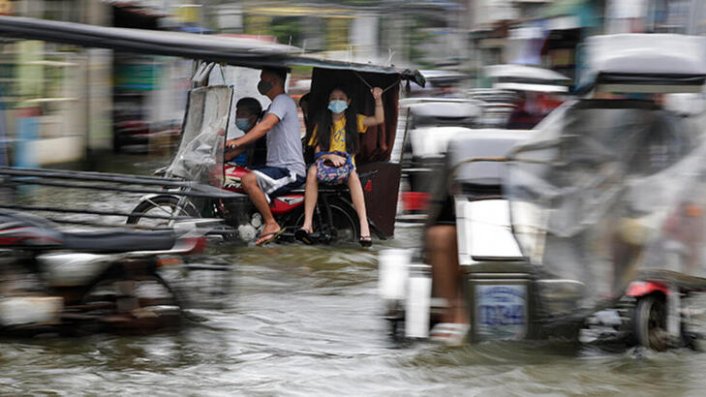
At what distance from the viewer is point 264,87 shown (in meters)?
10.8

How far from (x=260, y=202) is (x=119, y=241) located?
3.88m

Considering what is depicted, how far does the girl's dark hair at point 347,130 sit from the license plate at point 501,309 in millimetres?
4864

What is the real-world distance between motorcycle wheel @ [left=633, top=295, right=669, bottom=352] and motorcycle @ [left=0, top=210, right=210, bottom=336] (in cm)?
240

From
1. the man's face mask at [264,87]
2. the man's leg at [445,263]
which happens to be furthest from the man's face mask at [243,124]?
the man's leg at [445,263]

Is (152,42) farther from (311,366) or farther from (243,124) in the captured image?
(243,124)

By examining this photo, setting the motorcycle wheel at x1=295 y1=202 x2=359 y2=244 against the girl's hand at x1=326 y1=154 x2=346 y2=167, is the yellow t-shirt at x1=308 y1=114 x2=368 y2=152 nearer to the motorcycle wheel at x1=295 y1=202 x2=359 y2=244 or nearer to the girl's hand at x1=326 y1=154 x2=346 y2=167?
the girl's hand at x1=326 y1=154 x2=346 y2=167

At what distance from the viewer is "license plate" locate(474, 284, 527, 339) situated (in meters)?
6.19

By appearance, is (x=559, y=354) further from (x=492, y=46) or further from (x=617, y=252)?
Answer: (x=492, y=46)

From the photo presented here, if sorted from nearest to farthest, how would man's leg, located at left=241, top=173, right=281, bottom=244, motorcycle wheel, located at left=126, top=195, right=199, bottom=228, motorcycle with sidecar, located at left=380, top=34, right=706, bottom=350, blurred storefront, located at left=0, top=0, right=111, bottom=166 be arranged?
motorcycle with sidecar, located at left=380, top=34, right=706, bottom=350 < motorcycle wheel, located at left=126, top=195, right=199, bottom=228 < man's leg, located at left=241, top=173, right=281, bottom=244 < blurred storefront, located at left=0, top=0, right=111, bottom=166

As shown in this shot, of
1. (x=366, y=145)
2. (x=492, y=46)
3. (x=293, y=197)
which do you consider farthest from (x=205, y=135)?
(x=492, y=46)

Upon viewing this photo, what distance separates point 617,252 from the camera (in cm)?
606

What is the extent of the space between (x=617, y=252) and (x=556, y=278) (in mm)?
320

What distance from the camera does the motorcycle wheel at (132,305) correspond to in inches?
269

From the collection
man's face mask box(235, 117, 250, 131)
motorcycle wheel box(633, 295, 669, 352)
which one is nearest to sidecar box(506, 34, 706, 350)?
motorcycle wheel box(633, 295, 669, 352)
